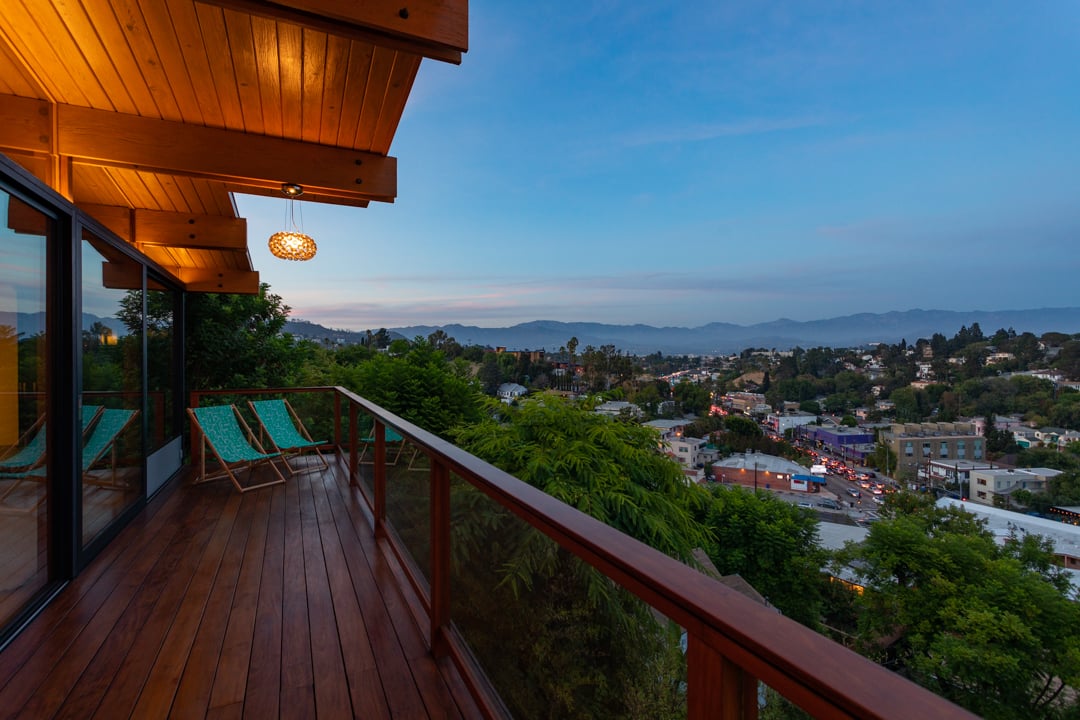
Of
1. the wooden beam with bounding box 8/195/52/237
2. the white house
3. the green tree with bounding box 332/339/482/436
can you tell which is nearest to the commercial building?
the white house

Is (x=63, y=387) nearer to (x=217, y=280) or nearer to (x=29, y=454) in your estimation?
(x=29, y=454)

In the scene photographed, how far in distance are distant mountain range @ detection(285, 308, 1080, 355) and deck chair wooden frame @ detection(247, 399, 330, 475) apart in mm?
32748

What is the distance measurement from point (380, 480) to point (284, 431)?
Answer: 3098 mm

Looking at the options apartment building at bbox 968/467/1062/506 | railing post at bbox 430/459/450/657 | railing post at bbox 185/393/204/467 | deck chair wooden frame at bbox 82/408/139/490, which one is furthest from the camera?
apartment building at bbox 968/467/1062/506

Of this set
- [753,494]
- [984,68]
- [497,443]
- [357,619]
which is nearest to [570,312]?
[753,494]

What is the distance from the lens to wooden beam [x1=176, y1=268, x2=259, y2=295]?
643 cm

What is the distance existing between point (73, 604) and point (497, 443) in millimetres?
3273

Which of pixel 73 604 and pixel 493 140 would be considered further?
pixel 493 140

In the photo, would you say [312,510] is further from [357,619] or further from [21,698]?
[21,698]

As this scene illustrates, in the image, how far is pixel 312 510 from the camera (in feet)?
14.0

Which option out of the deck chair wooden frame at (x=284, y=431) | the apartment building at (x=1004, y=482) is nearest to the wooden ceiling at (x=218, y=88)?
the deck chair wooden frame at (x=284, y=431)

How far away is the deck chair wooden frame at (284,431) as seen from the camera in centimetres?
567

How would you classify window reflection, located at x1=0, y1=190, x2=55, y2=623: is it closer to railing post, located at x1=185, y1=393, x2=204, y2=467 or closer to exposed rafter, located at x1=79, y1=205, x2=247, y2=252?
exposed rafter, located at x1=79, y1=205, x2=247, y2=252

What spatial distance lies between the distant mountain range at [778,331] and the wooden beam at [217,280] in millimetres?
32245
